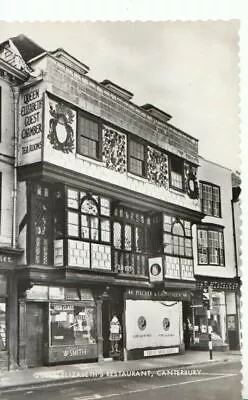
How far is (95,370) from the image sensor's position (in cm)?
1065

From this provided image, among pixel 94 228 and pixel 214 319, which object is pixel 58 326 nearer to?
pixel 94 228

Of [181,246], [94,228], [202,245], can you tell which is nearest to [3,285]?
[94,228]

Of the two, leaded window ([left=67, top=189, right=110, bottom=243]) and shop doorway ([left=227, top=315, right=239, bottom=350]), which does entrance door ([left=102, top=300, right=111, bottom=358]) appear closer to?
leaded window ([left=67, top=189, right=110, bottom=243])

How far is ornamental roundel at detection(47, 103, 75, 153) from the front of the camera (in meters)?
10.8

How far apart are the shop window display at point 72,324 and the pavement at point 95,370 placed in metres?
0.48

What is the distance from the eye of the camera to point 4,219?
10.5 metres

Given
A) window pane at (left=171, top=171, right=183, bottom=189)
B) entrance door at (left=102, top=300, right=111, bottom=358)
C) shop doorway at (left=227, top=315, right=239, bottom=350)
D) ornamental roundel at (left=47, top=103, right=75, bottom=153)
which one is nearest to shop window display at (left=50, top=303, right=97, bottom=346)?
entrance door at (left=102, top=300, right=111, bottom=358)

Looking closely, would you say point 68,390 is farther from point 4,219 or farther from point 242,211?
point 242,211

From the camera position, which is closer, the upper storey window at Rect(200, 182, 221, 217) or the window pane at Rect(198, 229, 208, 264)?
the upper storey window at Rect(200, 182, 221, 217)

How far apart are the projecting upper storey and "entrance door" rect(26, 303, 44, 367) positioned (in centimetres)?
260

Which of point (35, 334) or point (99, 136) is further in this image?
point (99, 136)

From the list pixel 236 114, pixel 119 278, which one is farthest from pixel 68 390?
pixel 236 114

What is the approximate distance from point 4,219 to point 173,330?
4781 millimetres

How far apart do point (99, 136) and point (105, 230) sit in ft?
6.12
